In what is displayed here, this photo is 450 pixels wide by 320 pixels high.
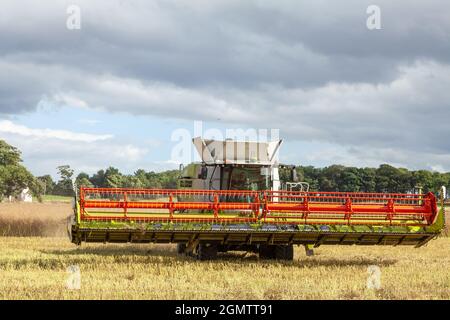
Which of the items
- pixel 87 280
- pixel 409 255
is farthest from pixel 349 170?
pixel 87 280

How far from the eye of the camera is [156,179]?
311 ft

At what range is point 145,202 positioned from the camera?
12805 mm

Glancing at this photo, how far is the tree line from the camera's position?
52031 mm

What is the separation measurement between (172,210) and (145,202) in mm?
523

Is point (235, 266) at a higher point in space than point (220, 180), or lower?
lower

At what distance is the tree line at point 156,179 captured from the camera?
52031 millimetres

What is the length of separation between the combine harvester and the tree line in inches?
1545

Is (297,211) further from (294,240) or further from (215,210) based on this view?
(215,210)

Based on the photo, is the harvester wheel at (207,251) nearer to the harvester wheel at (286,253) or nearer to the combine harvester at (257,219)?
the combine harvester at (257,219)

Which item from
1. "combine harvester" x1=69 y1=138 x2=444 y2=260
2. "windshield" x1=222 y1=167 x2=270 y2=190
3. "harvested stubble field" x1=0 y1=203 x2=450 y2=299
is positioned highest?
"windshield" x1=222 y1=167 x2=270 y2=190

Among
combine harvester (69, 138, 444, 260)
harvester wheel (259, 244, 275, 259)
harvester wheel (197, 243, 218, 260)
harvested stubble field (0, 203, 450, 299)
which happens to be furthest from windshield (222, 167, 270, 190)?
harvester wheel (197, 243, 218, 260)

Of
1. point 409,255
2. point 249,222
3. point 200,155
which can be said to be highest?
point 200,155

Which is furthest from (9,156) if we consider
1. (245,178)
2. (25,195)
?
(245,178)

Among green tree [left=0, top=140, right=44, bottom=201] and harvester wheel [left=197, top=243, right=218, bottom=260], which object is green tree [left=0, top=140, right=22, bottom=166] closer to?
green tree [left=0, top=140, right=44, bottom=201]
